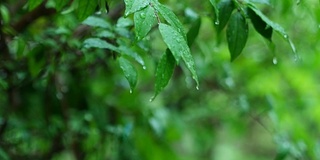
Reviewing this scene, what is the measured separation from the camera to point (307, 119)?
2.64 m

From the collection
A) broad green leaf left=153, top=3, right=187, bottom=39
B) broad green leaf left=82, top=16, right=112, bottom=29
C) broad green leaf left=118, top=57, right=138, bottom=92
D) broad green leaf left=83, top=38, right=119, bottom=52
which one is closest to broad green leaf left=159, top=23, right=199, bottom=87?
broad green leaf left=153, top=3, right=187, bottom=39

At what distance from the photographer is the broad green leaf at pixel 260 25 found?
0.92m

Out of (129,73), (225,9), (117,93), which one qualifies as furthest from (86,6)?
(117,93)

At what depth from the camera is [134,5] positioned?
28.3 inches

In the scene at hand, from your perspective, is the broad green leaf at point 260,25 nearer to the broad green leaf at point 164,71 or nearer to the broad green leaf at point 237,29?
the broad green leaf at point 237,29

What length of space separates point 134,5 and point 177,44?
0.08m

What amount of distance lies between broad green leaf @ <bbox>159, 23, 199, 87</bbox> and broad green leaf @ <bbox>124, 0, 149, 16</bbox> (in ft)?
0.12

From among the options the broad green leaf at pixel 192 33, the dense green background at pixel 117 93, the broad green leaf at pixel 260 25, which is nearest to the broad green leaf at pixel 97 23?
the dense green background at pixel 117 93

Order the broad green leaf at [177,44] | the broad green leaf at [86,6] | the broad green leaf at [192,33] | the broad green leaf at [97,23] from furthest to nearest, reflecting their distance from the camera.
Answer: the broad green leaf at [97,23] < the broad green leaf at [192,33] < the broad green leaf at [86,6] < the broad green leaf at [177,44]

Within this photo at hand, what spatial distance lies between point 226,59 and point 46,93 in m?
0.63

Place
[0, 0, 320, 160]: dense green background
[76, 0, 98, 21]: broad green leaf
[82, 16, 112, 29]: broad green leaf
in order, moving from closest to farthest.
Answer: [76, 0, 98, 21]: broad green leaf
[82, 16, 112, 29]: broad green leaf
[0, 0, 320, 160]: dense green background

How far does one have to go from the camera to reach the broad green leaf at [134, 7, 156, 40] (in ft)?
2.35

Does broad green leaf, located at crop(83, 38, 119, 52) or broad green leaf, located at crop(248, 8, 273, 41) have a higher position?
broad green leaf, located at crop(248, 8, 273, 41)

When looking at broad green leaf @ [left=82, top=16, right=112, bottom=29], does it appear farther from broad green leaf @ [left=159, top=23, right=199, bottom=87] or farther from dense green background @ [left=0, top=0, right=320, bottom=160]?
broad green leaf @ [left=159, top=23, right=199, bottom=87]
